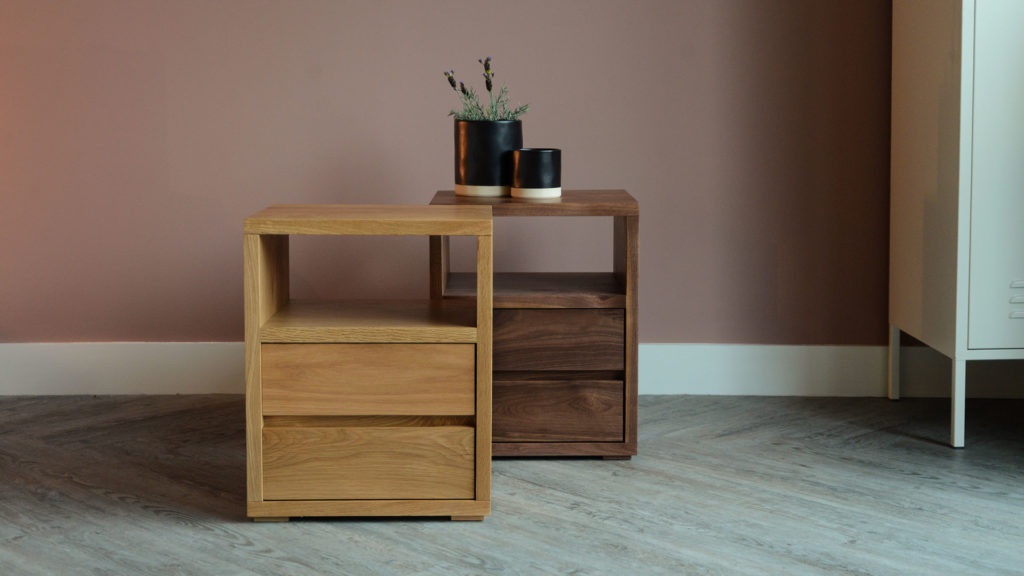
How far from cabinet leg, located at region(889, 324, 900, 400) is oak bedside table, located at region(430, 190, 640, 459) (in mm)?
905

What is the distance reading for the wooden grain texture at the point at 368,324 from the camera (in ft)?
5.94

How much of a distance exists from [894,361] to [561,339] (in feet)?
3.42

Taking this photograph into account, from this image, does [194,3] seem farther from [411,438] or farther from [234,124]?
[411,438]

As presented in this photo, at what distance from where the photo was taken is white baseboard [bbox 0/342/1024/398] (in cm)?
279

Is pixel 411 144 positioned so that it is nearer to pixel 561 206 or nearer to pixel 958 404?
pixel 561 206

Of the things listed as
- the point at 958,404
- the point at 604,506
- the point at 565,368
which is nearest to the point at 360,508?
the point at 604,506

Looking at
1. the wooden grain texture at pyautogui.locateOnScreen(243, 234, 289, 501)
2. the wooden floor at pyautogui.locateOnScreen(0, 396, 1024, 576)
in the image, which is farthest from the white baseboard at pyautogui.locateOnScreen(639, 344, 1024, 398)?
the wooden grain texture at pyautogui.locateOnScreen(243, 234, 289, 501)

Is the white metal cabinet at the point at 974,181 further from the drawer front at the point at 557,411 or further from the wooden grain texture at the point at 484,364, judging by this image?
the wooden grain texture at the point at 484,364

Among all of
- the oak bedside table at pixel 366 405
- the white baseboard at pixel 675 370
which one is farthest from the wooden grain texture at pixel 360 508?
the white baseboard at pixel 675 370

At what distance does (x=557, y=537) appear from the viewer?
5.89 ft

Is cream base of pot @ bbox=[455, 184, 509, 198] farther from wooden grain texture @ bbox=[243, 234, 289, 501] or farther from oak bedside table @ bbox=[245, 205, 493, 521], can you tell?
wooden grain texture @ bbox=[243, 234, 289, 501]

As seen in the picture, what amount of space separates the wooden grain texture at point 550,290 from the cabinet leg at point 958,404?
755mm

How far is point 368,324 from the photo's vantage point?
1849mm

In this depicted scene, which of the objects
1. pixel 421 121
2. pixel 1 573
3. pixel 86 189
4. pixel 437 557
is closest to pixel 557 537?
pixel 437 557
